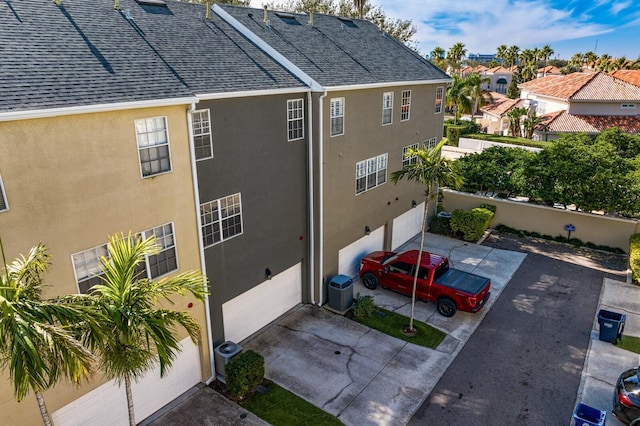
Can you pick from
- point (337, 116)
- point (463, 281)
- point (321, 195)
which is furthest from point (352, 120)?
point (463, 281)

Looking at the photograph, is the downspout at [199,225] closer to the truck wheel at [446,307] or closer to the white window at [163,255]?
the white window at [163,255]

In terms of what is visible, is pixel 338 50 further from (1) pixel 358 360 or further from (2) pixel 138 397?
(2) pixel 138 397

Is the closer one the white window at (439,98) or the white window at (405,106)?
the white window at (405,106)

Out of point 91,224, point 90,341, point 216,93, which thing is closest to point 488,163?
point 216,93

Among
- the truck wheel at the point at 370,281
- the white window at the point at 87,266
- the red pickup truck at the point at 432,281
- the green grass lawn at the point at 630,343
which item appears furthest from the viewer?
the truck wheel at the point at 370,281

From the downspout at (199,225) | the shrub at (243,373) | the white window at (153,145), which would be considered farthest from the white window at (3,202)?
the shrub at (243,373)

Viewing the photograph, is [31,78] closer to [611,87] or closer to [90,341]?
[90,341]

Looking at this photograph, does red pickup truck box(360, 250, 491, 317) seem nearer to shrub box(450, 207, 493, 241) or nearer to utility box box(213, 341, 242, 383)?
shrub box(450, 207, 493, 241)
